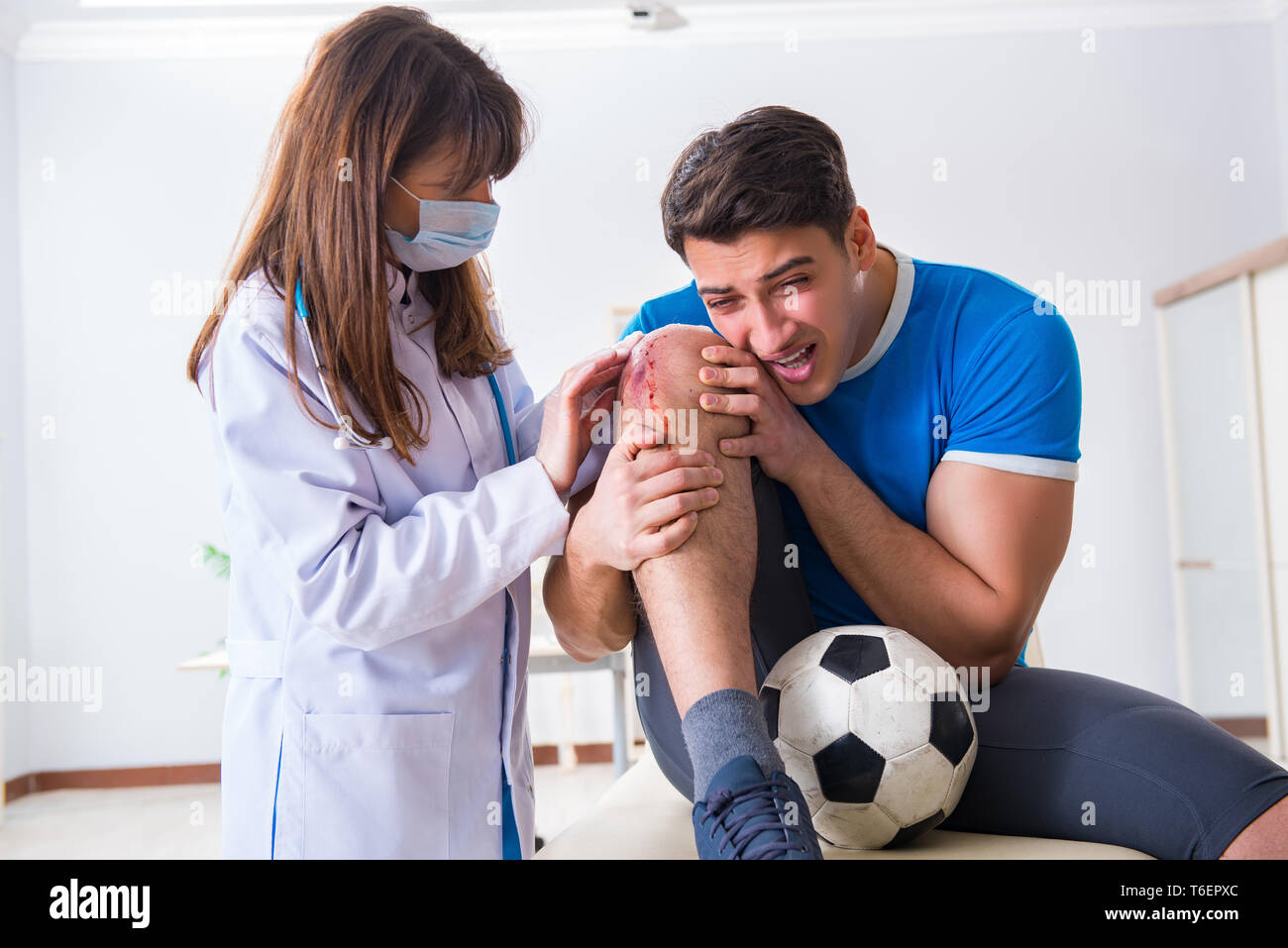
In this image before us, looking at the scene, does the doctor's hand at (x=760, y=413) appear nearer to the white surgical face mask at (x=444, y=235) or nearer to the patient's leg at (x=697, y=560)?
the patient's leg at (x=697, y=560)

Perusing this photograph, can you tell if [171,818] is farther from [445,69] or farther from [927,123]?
[927,123]

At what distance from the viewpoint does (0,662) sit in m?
3.90

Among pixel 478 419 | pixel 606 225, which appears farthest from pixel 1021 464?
pixel 606 225

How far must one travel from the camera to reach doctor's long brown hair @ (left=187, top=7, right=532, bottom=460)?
115 centimetres

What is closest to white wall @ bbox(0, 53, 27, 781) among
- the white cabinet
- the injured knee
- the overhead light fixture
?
the overhead light fixture

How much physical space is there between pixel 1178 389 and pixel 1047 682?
3312 mm

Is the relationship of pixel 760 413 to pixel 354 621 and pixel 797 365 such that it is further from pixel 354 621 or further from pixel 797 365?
pixel 354 621

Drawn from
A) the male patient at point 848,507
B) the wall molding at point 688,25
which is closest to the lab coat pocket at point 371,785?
the male patient at point 848,507

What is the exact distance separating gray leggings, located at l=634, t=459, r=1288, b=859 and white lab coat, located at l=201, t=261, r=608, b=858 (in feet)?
0.72

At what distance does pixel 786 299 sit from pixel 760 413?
18 cm

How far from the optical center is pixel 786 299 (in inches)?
50.7

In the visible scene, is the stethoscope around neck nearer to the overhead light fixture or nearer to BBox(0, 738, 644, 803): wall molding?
BBox(0, 738, 644, 803): wall molding

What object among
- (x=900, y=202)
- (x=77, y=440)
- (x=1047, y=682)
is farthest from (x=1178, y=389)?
(x=77, y=440)
